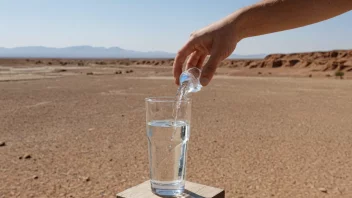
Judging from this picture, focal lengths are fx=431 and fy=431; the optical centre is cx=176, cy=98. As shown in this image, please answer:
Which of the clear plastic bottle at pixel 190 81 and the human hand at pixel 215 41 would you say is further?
the clear plastic bottle at pixel 190 81

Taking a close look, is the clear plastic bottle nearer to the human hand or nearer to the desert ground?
the human hand

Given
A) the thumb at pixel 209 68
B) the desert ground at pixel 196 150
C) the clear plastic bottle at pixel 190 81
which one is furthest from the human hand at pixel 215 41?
the desert ground at pixel 196 150

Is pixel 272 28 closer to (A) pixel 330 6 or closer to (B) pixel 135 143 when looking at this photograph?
(A) pixel 330 6

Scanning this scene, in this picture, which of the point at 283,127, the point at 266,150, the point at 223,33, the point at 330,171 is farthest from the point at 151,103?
the point at 283,127

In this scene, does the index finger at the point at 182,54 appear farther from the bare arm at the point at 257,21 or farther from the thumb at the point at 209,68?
the thumb at the point at 209,68

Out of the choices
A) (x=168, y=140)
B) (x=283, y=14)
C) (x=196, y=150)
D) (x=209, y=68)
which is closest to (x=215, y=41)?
(x=209, y=68)

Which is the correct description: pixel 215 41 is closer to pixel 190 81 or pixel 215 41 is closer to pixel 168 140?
pixel 190 81

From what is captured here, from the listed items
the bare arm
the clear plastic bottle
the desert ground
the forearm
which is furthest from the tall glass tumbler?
the desert ground
